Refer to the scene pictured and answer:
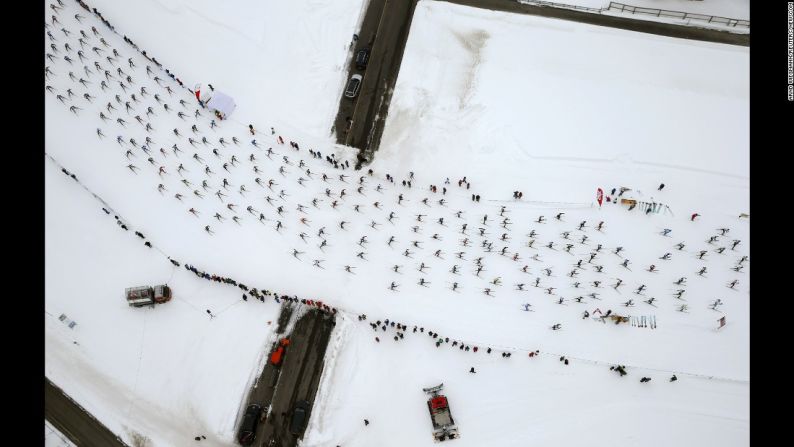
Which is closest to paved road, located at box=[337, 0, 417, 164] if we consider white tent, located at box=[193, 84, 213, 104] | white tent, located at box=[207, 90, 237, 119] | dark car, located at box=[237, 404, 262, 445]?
white tent, located at box=[207, 90, 237, 119]

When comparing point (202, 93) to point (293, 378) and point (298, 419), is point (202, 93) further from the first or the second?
point (298, 419)

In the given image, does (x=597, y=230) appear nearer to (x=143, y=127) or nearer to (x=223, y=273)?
(x=223, y=273)

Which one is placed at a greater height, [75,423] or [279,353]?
[279,353]

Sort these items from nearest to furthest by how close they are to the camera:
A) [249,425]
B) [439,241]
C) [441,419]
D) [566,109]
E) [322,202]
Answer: [441,419] < [249,425] < [439,241] < [322,202] < [566,109]

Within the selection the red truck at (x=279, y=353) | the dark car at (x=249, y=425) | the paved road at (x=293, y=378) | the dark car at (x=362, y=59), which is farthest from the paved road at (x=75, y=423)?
the dark car at (x=362, y=59)

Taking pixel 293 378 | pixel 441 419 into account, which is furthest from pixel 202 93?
pixel 441 419

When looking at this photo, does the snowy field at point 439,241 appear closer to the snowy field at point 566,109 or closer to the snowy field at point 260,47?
the snowy field at point 566,109

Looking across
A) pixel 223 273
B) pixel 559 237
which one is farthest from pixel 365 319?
pixel 559 237
